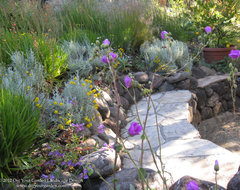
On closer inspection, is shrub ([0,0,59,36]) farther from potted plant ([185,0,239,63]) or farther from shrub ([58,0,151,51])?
potted plant ([185,0,239,63])

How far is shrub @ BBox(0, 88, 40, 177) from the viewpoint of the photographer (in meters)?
1.84

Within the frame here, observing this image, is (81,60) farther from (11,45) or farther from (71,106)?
(71,106)

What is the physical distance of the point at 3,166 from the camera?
1.93 metres

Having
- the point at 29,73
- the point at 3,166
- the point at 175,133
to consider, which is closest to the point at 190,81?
the point at 175,133

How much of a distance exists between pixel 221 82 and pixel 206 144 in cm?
262

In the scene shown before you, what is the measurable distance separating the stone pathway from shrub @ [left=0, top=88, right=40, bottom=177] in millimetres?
777

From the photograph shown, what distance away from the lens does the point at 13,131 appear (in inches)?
71.7

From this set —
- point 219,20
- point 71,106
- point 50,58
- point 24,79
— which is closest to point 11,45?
point 50,58

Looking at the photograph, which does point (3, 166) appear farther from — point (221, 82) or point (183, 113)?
point (221, 82)

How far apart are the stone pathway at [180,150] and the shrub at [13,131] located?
0.78 meters

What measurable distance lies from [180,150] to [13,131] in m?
1.77

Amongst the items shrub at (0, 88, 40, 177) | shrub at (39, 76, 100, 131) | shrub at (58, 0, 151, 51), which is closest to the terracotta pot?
shrub at (58, 0, 151, 51)

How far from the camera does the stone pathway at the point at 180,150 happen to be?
237 centimetres

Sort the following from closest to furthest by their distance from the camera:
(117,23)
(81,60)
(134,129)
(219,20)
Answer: (134,129), (81,60), (117,23), (219,20)
